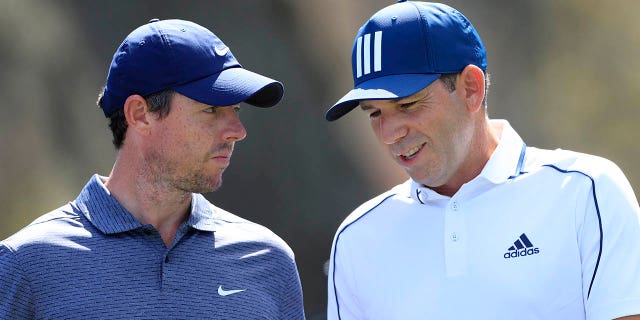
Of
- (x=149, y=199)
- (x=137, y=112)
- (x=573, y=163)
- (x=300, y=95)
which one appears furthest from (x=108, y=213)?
(x=300, y=95)

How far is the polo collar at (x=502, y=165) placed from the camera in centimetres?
233

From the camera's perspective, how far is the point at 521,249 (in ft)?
7.22

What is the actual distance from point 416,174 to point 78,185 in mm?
2423

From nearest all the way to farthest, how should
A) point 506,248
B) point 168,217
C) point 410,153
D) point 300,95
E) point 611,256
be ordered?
point 611,256 < point 506,248 < point 410,153 < point 168,217 < point 300,95

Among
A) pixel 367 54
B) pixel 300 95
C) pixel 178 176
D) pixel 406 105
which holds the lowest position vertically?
pixel 300 95

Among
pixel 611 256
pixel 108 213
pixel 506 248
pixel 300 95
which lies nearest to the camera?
pixel 611 256

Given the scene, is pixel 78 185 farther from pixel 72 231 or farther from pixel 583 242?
pixel 583 242

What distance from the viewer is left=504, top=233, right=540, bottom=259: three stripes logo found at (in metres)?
2.19

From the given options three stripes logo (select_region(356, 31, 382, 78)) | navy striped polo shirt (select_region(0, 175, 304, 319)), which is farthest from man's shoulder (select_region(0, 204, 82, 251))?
three stripes logo (select_region(356, 31, 382, 78))

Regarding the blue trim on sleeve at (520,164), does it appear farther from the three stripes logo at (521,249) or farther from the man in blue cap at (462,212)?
the three stripes logo at (521,249)

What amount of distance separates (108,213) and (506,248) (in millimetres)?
996

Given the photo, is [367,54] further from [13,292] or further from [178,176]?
[13,292]

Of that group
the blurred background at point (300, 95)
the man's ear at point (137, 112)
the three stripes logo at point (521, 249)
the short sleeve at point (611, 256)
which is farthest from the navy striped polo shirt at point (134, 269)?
the blurred background at point (300, 95)

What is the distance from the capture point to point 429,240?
7.59ft
